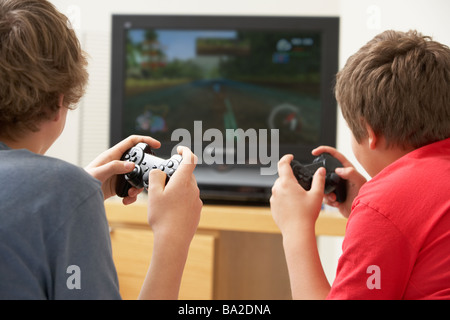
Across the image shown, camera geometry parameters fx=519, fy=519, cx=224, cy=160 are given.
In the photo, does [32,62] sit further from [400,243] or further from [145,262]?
[145,262]

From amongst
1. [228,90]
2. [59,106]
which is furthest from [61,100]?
[228,90]

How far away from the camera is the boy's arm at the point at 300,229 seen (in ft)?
2.28

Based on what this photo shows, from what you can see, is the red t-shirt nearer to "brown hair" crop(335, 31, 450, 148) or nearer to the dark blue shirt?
"brown hair" crop(335, 31, 450, 148)

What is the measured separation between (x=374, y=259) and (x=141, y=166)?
1.25ft

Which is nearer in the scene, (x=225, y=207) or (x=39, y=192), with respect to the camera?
(x=39, y=192)

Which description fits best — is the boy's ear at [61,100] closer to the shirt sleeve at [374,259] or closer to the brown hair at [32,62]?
the brown hair at [32,62]

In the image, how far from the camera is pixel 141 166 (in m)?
0.82

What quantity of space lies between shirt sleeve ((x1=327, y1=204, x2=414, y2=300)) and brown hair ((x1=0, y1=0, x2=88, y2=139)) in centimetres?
40

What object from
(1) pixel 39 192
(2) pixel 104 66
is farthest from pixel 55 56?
(2) pixel 104 66

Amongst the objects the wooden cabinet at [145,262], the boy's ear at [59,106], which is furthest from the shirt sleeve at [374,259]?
the wooden cabinet at [145,262]

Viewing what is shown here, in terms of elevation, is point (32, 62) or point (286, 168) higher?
point (32, 62)
